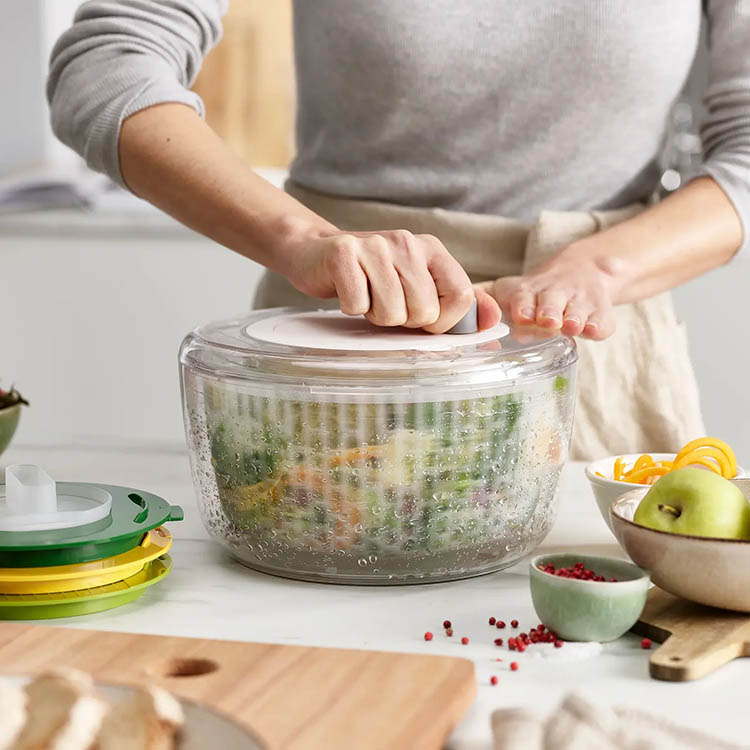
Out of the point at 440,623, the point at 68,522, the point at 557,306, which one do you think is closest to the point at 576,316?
the point at 557,306

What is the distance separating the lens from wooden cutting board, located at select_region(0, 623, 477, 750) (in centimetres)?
59

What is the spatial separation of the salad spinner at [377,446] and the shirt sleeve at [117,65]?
1.19 ft

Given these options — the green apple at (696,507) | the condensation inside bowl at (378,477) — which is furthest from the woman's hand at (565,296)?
the green apple at (696,507)

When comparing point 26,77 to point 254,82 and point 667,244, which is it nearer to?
point 254,82

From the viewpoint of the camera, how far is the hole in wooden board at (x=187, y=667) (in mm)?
674

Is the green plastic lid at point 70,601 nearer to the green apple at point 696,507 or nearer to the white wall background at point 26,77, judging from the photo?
the green apple at point 696,507

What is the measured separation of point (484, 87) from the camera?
4.33 ft

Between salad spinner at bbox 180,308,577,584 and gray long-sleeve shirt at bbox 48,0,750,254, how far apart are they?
493 millimetres

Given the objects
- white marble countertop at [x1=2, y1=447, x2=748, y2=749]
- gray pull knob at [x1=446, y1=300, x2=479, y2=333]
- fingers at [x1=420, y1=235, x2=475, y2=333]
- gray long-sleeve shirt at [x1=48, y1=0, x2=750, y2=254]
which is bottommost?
white marble countertop at [x1=2, y1=447, x2=748, y2=749]

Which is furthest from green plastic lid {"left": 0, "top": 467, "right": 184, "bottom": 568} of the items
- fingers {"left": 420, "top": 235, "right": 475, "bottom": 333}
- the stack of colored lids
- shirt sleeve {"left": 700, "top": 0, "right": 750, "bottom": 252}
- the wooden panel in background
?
the wooden panel in background

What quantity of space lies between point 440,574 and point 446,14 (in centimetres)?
70

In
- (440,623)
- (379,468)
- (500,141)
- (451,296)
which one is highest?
(500,141)

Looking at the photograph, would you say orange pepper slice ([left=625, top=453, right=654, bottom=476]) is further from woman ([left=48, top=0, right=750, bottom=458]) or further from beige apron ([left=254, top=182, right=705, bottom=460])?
beige apron ([left=254, top=182, right=705, bottom=460])

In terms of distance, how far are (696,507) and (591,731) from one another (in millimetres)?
206
